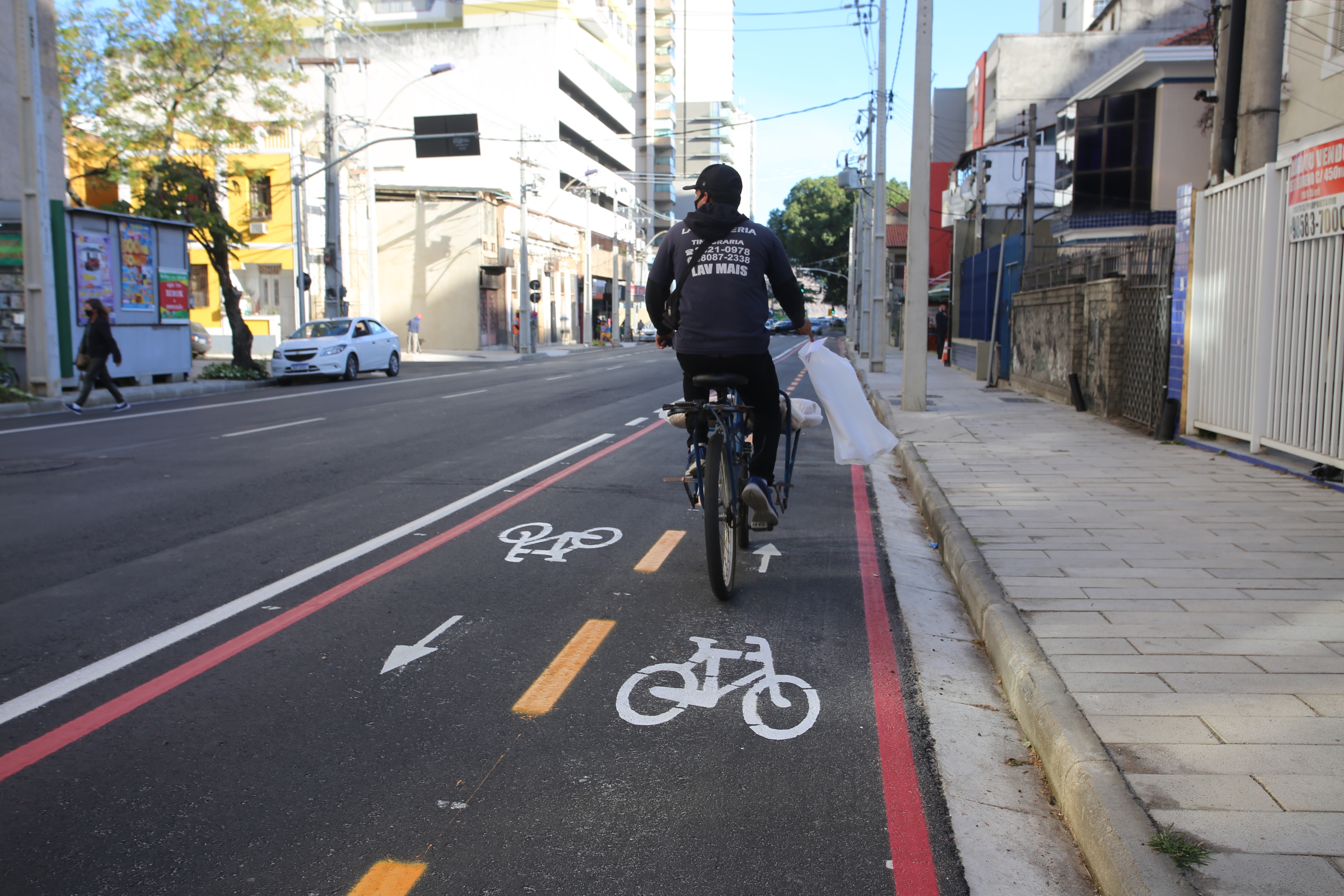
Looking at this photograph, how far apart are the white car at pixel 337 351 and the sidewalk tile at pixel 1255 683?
75.4 feet

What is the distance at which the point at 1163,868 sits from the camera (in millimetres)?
2580

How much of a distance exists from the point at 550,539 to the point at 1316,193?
629cm

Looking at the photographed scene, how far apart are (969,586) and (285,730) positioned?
134 inches

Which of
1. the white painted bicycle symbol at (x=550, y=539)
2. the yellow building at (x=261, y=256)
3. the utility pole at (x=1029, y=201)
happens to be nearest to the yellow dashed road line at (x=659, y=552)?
the white painted bicycle symbol at (x=550, y=539)

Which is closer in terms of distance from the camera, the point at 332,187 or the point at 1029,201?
the point at 1029,201

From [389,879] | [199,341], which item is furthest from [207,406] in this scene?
[199,341]

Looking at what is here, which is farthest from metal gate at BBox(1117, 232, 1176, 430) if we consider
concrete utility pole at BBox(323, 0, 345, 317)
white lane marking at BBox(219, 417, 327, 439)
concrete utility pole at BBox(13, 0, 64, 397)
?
concrete utility pole at BBox(323, 0, 345, 317)

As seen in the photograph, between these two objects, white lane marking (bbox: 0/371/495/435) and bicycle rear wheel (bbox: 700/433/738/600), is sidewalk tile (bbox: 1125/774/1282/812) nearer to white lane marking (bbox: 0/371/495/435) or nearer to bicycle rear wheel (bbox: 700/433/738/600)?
bicycle rear wheel (bbox: 700/433/738/600)

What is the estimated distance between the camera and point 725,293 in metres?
5.43

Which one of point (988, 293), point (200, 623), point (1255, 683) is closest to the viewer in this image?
point (1255, 683)

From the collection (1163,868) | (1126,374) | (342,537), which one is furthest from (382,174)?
(1163,868)

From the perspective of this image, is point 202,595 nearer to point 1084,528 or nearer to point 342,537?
point 342,537

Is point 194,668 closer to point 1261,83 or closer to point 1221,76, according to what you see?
point 1261,83

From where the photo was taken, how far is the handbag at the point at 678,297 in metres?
5.50
